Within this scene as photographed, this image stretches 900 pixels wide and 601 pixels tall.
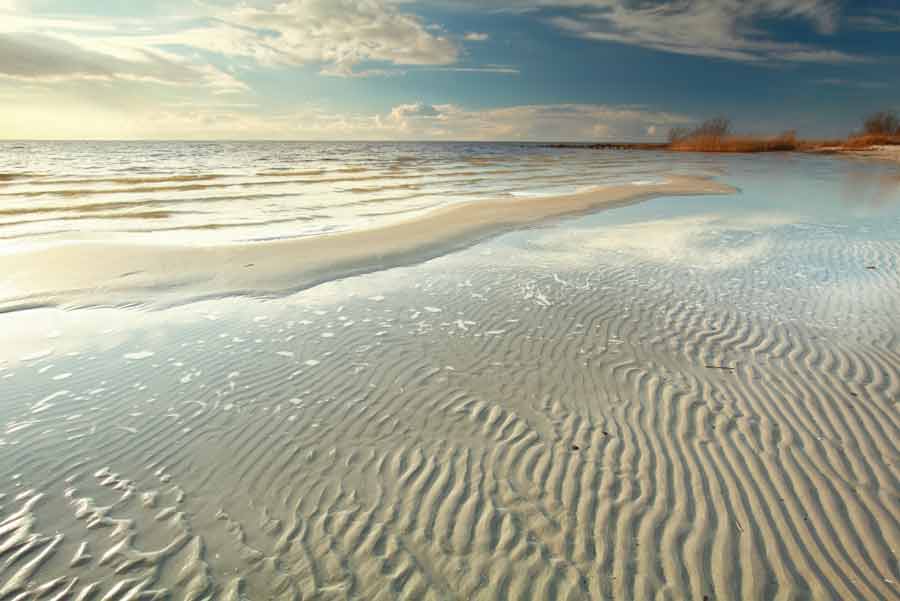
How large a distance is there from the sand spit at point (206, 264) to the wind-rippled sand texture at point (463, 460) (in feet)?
7.91

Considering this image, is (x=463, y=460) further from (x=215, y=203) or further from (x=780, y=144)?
(x=780, y=144)

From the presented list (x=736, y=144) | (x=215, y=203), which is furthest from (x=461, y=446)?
(x=736, y=144)

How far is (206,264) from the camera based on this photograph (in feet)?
35.1

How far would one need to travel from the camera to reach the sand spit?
884 centimetres

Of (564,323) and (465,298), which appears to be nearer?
(564,323)

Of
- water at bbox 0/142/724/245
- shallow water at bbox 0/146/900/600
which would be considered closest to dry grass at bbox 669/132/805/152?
water at bbox 0/142/724/245

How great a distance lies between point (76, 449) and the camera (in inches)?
A: 173

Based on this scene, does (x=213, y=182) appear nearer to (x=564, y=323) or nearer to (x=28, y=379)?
(x=28, y=379)

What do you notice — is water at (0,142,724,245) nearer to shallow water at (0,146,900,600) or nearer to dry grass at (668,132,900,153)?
shallow water at (0,146,900,600)

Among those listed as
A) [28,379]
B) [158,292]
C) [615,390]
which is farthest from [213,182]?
[615,390]

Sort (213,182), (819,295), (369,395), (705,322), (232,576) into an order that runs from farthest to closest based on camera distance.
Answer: (213,182) → (819,295) → (705,322) → (369,395) → (232,576)

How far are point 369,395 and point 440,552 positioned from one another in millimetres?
2327

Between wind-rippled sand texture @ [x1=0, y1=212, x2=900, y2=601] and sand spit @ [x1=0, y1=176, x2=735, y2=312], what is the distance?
7.91 feet

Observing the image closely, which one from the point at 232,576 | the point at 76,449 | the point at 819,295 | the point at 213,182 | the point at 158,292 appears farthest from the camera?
the point at 213,182
